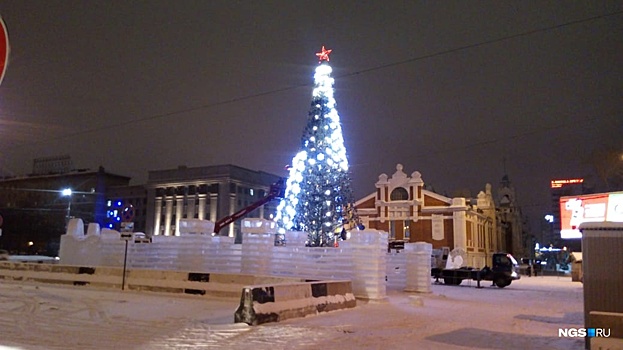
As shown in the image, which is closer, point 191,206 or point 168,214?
point 191,206

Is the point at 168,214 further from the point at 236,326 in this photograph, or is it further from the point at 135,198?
the point at 236,326

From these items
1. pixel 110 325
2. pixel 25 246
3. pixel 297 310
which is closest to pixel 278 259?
pixel 297 310

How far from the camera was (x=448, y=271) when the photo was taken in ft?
97.4

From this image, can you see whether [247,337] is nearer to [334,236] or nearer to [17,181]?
[334,236]

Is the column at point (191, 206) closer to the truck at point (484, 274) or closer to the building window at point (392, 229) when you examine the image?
the building window at point (392, 229)

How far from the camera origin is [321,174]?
29.2 metres

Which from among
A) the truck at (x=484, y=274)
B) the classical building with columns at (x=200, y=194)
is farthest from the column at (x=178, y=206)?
the truck at (x=484, y=274)

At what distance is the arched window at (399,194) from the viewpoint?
186ft

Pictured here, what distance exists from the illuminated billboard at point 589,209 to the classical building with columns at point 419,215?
10.3 metres

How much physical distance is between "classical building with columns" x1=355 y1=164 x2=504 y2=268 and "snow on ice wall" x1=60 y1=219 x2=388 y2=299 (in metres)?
36.7

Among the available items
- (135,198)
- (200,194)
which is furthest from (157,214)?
(135,198)

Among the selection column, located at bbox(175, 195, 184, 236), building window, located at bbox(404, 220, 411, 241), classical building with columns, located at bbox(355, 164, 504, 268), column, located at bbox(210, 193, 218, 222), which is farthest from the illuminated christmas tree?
column, located at bbox(175, 195, 184, 236)

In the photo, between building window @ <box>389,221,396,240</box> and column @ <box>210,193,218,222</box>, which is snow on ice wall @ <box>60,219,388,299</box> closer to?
building window @ <box>389,221,396,240</box>

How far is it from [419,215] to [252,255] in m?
39.4
